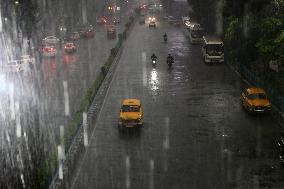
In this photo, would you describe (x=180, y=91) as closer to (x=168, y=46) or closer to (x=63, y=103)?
(x=63, y=103)

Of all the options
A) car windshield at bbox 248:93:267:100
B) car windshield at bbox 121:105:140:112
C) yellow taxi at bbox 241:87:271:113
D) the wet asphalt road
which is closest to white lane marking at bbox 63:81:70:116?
the wet asphalt road

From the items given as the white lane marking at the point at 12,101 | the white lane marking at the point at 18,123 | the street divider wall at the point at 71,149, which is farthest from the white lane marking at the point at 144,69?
the white lane marking at the point at 18,123

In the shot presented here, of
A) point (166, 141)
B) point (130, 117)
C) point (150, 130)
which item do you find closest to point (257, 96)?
point (150, 130)

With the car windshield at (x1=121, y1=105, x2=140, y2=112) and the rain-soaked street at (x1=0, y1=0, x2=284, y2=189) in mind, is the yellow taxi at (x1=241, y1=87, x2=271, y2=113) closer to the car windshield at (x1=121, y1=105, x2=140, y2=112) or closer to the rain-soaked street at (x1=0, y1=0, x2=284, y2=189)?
the rain-soaked street at (x1=0, y1=0, x2=284, y2=189)

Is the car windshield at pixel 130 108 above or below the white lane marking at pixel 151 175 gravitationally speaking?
above

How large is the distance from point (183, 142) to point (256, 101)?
7459 millimetres

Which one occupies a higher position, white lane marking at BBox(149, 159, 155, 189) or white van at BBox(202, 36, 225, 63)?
white van at BBox(202, 36, 225, 63)

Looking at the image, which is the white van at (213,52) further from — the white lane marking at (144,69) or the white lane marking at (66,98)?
the white lane marking at (66,98)

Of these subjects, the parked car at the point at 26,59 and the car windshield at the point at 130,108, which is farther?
the parked car at the point at 26,59

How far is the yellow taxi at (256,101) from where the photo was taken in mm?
32688

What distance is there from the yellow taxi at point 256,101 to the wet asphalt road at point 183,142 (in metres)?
0.58

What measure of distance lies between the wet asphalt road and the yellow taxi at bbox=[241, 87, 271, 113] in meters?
0.58

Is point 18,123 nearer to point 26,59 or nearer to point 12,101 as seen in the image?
point 12,101

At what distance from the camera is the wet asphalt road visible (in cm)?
2309
